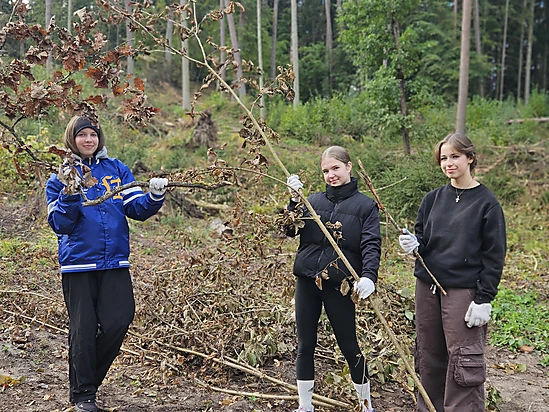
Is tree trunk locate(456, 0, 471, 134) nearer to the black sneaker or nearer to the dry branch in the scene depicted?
the dry branch

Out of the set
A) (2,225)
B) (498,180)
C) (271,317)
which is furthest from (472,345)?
(498,180)

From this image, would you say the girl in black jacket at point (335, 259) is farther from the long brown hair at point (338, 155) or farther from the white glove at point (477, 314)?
the white glove at point (477, 314)

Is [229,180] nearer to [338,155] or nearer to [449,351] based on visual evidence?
[338,155]

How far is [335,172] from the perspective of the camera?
3.23 meters

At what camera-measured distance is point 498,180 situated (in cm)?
1139

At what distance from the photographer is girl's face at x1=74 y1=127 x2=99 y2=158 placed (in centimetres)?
312

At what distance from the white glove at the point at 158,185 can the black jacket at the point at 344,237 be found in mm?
778

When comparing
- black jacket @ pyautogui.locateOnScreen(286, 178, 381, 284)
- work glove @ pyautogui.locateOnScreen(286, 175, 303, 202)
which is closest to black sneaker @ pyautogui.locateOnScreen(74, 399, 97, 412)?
black jacket @ pyautogui.locateOnScreen(286, 178, 381, 284)

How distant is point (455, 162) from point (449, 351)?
1066 millimetres

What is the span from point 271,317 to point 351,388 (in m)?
1.15

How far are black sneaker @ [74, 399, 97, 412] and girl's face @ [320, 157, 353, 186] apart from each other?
77.1 inches

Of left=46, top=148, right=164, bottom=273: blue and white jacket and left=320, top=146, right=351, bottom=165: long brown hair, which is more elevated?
left=320, top=146, right=351, bottom=165: long brown hair

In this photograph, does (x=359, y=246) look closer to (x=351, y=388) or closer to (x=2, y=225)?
(x=351, y=388)

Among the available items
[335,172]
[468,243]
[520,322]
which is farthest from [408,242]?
[520,322]
